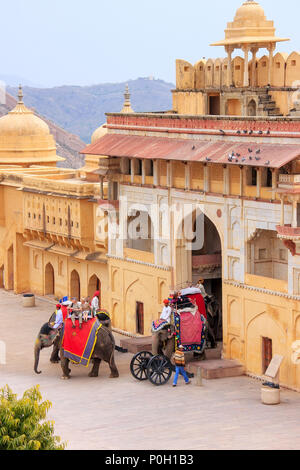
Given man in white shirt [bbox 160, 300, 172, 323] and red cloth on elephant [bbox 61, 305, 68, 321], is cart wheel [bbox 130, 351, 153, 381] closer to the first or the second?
man in white shirt [bbox 160, 300, 172, 323]

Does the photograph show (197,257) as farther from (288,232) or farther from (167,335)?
(288,232)

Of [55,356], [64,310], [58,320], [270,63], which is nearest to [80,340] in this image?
[58,320]

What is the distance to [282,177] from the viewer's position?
25.4 meters

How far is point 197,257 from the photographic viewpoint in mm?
30094

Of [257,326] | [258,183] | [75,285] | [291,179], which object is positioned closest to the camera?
[291,179]

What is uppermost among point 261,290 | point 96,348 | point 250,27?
point 250,27

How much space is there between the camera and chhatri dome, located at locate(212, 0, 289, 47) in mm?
31578

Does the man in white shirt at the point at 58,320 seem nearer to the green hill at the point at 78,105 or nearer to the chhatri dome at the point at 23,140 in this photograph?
the chhatri dome at the point at 23,140

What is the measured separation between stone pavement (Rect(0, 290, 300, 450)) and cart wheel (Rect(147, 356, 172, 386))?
17cm

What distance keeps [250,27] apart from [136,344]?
349 inches

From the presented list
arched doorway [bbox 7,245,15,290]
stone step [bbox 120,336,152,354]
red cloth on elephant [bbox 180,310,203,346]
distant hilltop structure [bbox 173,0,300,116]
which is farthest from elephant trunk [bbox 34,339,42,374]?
arched doorway [bbox 7,245,15,290]

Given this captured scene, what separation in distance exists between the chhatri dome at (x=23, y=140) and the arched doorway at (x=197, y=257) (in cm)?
1266

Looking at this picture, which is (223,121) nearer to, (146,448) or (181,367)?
(181,367)
